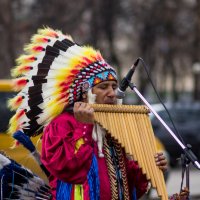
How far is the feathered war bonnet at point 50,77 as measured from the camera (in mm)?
4219

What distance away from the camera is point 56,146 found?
13.0 ft

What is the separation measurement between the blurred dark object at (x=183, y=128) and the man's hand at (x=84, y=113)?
12.1 meters

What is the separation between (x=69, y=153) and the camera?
3.92 m

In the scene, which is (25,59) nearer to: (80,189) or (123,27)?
(80,189)

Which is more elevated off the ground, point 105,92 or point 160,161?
point 105,92

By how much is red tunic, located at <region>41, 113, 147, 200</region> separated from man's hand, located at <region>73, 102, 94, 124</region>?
0.10 metres

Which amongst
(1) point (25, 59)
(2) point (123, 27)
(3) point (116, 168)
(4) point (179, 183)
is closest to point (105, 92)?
(3) point (116, 168)

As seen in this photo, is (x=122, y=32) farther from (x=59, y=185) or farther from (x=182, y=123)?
(x=59, y=185)

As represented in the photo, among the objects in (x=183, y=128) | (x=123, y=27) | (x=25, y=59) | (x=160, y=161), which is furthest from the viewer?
(x=123, y=27)

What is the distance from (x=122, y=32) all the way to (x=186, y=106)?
15728 millimetres

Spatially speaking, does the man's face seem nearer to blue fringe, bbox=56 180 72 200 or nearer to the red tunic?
the red tunic

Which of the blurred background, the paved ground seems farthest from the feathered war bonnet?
the blurred background

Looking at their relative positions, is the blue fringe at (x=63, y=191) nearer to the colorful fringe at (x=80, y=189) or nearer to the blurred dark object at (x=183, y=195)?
the colorful fringe at (x=80, y=189)

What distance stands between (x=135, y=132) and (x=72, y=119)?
35 cm
